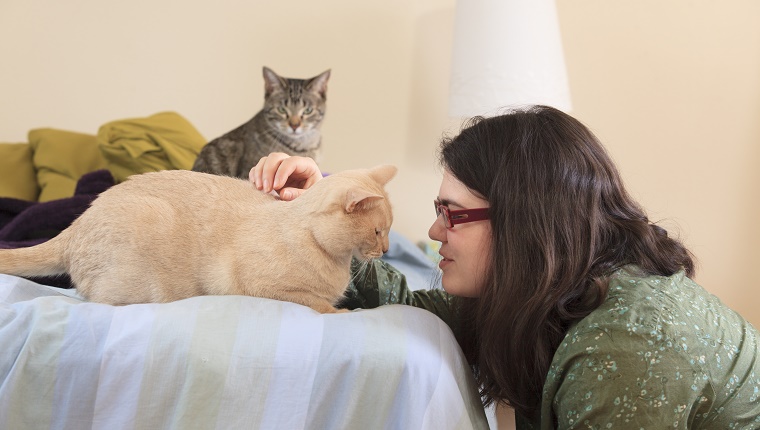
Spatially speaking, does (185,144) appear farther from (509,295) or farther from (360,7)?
(509,295)

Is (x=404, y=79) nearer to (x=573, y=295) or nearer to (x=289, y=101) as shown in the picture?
(x=289, y=101)

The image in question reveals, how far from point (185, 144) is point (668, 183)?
2.10m

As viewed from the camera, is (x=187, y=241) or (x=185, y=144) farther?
(x=185, y=144)

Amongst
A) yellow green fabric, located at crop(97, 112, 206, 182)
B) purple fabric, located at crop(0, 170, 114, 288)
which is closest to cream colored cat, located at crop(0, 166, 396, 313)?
purple fabric, located at crop(0, 170, 114, 288)

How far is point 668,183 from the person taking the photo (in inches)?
118

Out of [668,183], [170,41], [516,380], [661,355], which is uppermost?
[170,41]

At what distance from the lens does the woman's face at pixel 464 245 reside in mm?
1126

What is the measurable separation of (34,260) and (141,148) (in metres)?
1.25

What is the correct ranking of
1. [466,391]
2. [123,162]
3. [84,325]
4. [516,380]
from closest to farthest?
[84,325] → [466,391] → [516,380] → [123,162]

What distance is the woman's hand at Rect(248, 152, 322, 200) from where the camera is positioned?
4.15ft

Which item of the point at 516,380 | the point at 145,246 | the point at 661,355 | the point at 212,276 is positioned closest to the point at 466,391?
the point at 516,380

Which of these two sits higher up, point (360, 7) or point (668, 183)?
point (360, 7)

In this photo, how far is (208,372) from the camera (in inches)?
33.5

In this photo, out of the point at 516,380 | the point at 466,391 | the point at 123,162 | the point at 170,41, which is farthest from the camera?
the point at 170,41
